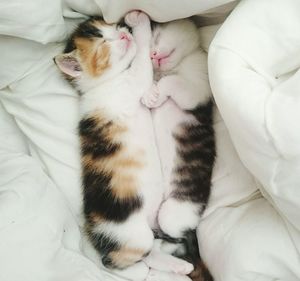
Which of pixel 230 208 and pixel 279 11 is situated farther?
pixel 230 208

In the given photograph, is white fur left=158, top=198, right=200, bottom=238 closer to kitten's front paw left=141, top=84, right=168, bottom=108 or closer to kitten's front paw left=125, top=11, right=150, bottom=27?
kitten's front paw left=141, top=84, right=168, bottom=108

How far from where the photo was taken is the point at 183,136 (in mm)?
1224

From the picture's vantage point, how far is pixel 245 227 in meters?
1.13

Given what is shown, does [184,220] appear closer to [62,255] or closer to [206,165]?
[206,165]

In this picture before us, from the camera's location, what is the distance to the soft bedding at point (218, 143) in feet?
3.17

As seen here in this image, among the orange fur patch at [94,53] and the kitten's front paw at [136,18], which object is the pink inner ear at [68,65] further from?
the kitten's front paw at [136,18]

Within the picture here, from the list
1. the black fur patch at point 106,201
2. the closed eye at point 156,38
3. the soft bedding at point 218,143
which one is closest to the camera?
the soft bedding at point 218,143

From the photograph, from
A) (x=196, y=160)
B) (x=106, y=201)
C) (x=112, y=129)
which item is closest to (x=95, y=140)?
(x=112, y=129)

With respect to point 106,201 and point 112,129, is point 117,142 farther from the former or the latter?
point 106,201

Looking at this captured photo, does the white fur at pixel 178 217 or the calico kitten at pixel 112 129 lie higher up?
the calico kitten at pixel 112 129

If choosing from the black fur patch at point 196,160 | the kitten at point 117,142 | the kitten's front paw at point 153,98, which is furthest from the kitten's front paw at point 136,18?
the black fur patch at point 196,160

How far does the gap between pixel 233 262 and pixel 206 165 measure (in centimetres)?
26

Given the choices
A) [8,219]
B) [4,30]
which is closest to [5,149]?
[8,219]

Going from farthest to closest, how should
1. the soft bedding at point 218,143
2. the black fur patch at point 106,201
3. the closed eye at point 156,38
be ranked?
the closed eye at point 156,38 < the black fur patch at point 106,201 < the soft bedding at point 218,143
